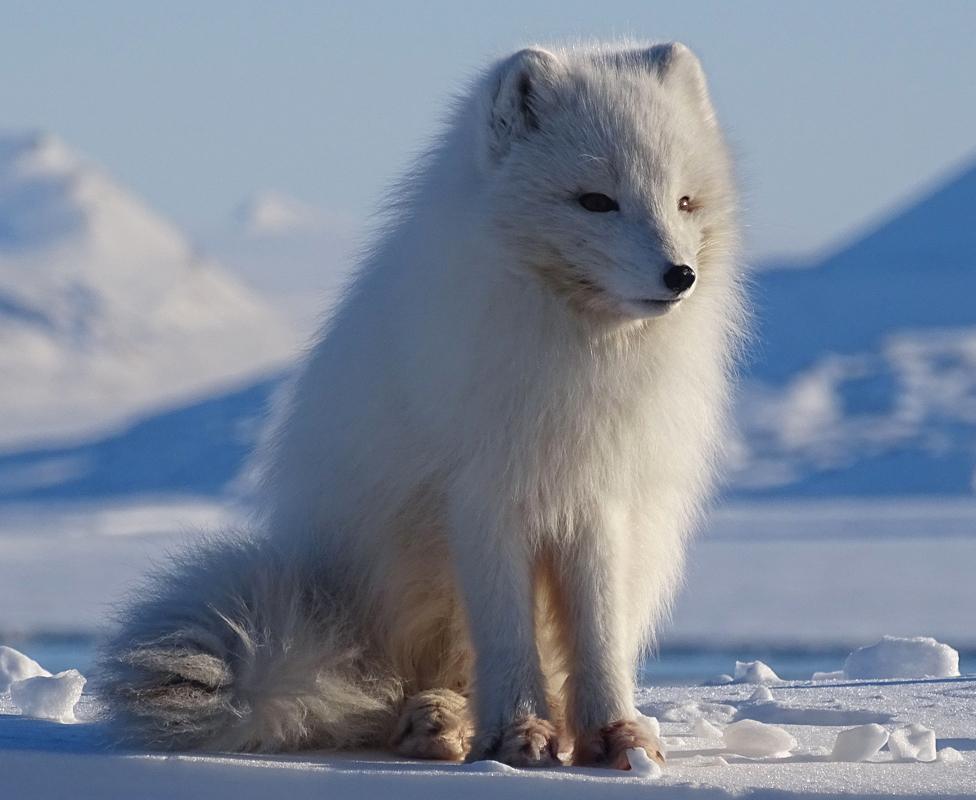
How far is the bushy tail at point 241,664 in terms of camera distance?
3342mm

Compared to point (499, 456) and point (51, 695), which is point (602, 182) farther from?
point (51, 695)

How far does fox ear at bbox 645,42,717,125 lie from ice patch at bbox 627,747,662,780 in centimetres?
131

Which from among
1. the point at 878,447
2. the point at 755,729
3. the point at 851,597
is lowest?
the point at 755,729

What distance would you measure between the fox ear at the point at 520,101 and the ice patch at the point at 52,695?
5.45 feet

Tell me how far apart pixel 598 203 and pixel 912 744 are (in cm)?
129

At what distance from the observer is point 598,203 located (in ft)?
11.1

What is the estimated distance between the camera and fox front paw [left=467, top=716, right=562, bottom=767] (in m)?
3.35

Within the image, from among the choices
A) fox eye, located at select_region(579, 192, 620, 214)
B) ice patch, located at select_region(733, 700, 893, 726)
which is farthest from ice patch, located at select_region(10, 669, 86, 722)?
fox eye, located at select_region(579, 192, 620, 214)

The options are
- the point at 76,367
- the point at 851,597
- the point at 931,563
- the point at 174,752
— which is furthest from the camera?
the point at 76,367

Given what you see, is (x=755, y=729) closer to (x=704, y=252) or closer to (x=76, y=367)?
(x=704, y=252)

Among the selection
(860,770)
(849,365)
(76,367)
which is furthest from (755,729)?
(76,367)

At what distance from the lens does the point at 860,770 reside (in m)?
3.32

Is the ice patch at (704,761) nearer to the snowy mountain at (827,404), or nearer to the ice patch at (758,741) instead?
the ice patch at (758,741)

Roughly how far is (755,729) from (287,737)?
3.29 ft
